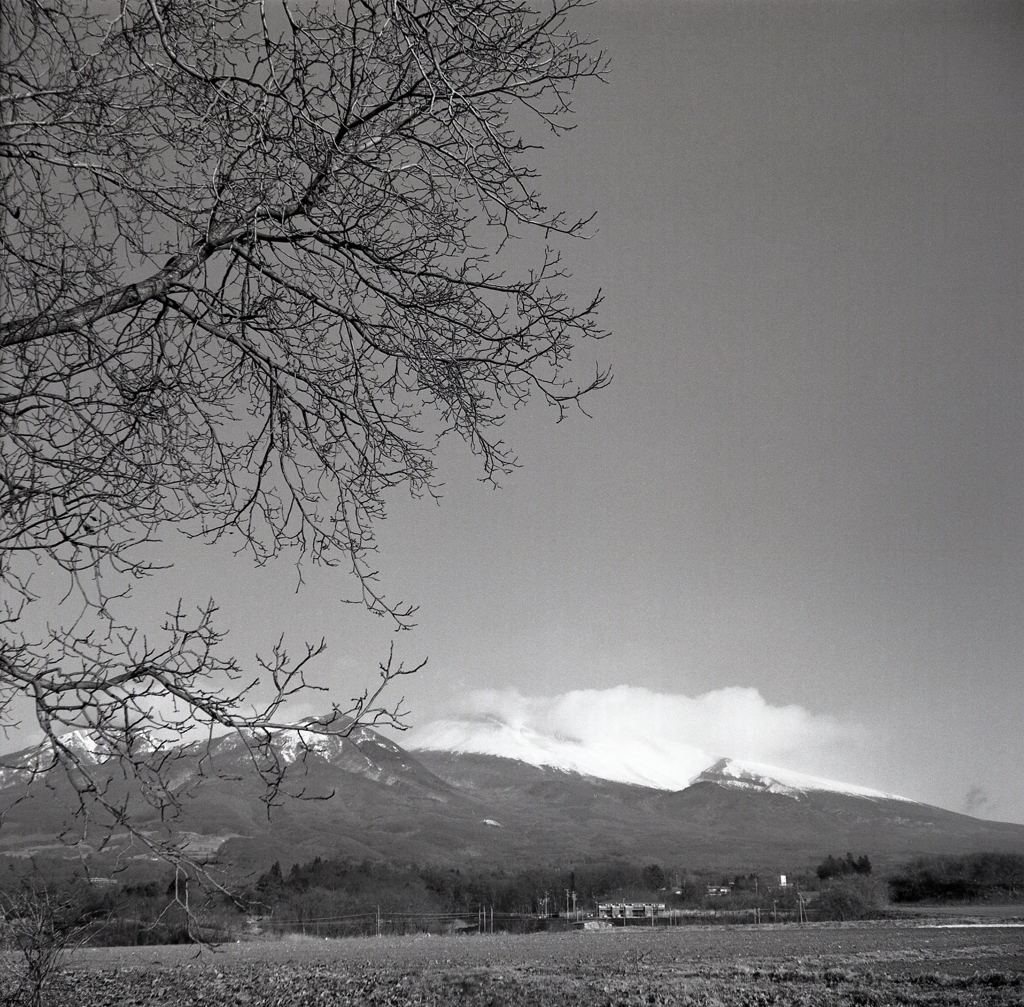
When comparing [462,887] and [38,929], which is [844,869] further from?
[38,929]

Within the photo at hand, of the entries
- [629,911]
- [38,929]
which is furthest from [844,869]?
[38,929]

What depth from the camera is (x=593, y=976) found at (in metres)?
30.1

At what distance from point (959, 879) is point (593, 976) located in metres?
83.9

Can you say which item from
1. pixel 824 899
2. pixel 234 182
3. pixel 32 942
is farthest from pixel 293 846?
pixel 234 182

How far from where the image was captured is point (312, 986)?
29.0 meters

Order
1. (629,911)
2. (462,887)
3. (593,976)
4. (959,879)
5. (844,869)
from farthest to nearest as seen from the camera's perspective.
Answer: (844,869), (462,887), (959,879), (629,911), (593,976)

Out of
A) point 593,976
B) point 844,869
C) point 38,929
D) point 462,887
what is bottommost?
point 462,887

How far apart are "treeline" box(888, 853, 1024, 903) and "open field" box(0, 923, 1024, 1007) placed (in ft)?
163

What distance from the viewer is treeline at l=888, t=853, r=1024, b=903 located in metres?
91.9

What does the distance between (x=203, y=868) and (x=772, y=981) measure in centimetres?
2950

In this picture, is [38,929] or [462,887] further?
[462,887]

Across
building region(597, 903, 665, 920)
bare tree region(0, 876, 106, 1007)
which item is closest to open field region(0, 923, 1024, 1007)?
bare tree region(0, 876, 106, 1007)

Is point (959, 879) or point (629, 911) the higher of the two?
point (959, 879)

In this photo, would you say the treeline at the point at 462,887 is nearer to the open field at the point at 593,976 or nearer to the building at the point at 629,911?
the building at the point at 629,911
